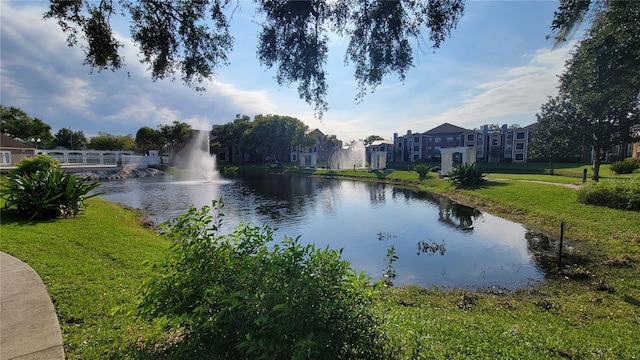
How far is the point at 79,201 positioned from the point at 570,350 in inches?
536

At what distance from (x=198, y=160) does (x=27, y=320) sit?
4561 centimetres

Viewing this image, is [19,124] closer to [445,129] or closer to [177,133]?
[177,133]

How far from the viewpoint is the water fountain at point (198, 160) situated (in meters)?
40.2

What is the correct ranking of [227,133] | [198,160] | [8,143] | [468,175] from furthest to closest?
[227,133]
[198,160]
[8,143]
[468,175]

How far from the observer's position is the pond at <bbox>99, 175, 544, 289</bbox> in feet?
26.3

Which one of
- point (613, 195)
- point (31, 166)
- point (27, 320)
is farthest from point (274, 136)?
point (27, 320)

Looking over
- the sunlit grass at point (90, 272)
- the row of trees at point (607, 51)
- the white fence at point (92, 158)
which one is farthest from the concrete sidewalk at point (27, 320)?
the white fence at point (92, 158)

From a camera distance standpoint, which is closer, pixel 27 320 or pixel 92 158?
pixel 27 320

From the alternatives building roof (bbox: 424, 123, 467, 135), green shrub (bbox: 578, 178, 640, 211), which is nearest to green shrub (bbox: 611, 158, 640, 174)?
green shrub (bbox: 578, 178, 640, 211)

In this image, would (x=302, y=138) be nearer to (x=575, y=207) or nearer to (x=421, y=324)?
(x=575, y=207)

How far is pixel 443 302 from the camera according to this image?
601cm

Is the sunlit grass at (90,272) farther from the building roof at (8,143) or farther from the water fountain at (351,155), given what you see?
the water fountain at (351,155)

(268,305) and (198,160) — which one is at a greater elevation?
(198,160)

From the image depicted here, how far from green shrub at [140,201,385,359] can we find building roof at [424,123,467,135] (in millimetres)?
63401
